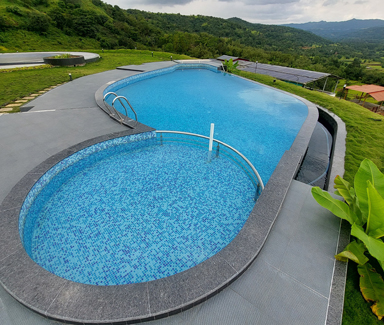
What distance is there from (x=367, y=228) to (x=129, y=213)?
4290 millimetres

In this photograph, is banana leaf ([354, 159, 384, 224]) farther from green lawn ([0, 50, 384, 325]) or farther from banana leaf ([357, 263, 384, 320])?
green lawn ([0, 50, 384, 325])

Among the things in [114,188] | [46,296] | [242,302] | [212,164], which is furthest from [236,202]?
[46,296]

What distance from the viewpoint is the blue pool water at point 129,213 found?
371 centimetres

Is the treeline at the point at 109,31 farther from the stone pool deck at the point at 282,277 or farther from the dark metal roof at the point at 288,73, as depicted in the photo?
the stone pool deck at the point at 282,277

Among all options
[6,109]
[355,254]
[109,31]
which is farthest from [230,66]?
[109,31]

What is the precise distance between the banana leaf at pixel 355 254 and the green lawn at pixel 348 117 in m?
0.26

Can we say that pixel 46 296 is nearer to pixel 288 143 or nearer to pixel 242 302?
pixel 242 302

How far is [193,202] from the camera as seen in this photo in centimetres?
496

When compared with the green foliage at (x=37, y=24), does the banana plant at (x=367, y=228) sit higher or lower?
lower

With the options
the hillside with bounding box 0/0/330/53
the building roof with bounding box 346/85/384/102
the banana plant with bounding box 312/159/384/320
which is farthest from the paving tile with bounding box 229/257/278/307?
the hillside with bounding box 0/0/330/53

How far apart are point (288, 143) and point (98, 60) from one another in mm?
19497

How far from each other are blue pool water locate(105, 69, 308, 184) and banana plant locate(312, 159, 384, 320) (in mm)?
2565

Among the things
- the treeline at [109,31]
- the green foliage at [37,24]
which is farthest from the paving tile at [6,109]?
the green foliage at [37,24]

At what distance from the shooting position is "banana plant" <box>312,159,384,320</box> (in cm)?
267
